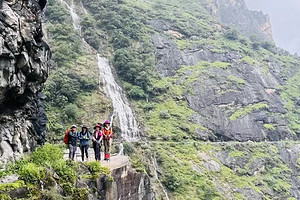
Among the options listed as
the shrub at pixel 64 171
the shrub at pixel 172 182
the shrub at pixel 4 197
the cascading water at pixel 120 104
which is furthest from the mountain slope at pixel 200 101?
the shrub at pixel 4 197

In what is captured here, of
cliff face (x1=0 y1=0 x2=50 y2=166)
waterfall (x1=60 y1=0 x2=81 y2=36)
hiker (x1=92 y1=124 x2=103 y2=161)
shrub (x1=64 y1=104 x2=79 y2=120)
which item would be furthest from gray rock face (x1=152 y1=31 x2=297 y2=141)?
hiker (x1=92 y1=124 x2=103 y2=161)

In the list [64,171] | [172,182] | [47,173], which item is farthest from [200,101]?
[47,173]

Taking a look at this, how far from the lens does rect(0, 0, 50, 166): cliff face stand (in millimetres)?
11398

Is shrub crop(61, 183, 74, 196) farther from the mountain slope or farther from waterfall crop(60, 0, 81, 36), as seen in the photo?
waterfall crop(60, 0, 81, 36)

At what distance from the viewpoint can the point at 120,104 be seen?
3688 centimetres

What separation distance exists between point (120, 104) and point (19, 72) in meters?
24.2

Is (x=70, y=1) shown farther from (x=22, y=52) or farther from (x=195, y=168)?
(x=22, y=52)

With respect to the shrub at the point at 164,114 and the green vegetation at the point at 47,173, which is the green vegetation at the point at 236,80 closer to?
the shrub at the point at 164,114

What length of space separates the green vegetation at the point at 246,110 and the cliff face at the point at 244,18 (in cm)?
7282

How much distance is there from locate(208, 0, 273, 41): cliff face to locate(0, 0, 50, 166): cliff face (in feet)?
340

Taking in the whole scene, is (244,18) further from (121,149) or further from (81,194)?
(81,194)

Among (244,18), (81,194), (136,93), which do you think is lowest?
(81,194)

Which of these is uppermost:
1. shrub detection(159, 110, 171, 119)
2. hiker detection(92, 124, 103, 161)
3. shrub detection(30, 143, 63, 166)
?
shrub detection(159, 110, 171, 119)

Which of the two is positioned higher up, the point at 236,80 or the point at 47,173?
the point at 236,80
